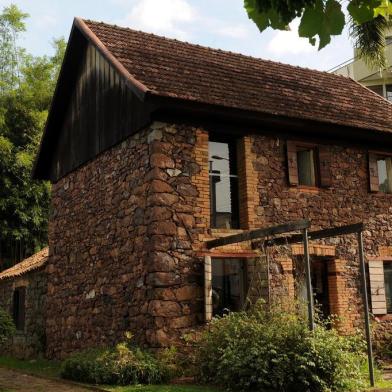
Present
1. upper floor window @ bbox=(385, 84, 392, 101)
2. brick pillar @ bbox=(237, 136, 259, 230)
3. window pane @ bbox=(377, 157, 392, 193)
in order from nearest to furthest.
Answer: brick pillar @ bbox=(237, 136, 259, 230) → window pane @ bbox=(377, 157, 392, 193) → upper floor window @ bbox=(385, 84, 392, 101)

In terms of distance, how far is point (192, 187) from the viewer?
11.3m

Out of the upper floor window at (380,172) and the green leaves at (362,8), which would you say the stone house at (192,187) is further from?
the green leaves at (362,8)

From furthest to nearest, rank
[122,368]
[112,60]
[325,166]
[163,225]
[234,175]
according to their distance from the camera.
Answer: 1. [325,166]
2. [112,60]
3. [234,175]
4. [163,225]
5. [122,368]

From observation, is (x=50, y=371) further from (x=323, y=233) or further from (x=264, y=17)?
(x=264, y=17)

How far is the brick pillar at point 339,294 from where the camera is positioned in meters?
12.4

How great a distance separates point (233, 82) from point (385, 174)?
15.0ft

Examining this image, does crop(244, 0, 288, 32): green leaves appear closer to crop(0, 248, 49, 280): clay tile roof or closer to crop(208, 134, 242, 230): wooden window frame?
crop(208, 134, 242, 230): wooden window frame

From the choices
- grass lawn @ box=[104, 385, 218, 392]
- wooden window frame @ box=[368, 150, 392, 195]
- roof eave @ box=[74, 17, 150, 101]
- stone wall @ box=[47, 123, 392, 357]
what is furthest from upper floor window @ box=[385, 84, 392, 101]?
grass lawn @ box=[104, 385, 218, 392]

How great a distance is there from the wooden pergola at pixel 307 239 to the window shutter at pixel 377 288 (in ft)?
8.39

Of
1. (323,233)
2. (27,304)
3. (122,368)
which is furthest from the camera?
(27,304)

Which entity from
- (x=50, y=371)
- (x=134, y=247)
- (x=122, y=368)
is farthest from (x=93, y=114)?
(x=122, y=368)

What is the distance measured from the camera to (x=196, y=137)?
11.6 metres

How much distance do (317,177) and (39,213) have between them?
1293cm

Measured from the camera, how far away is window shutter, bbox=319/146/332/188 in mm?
12898
